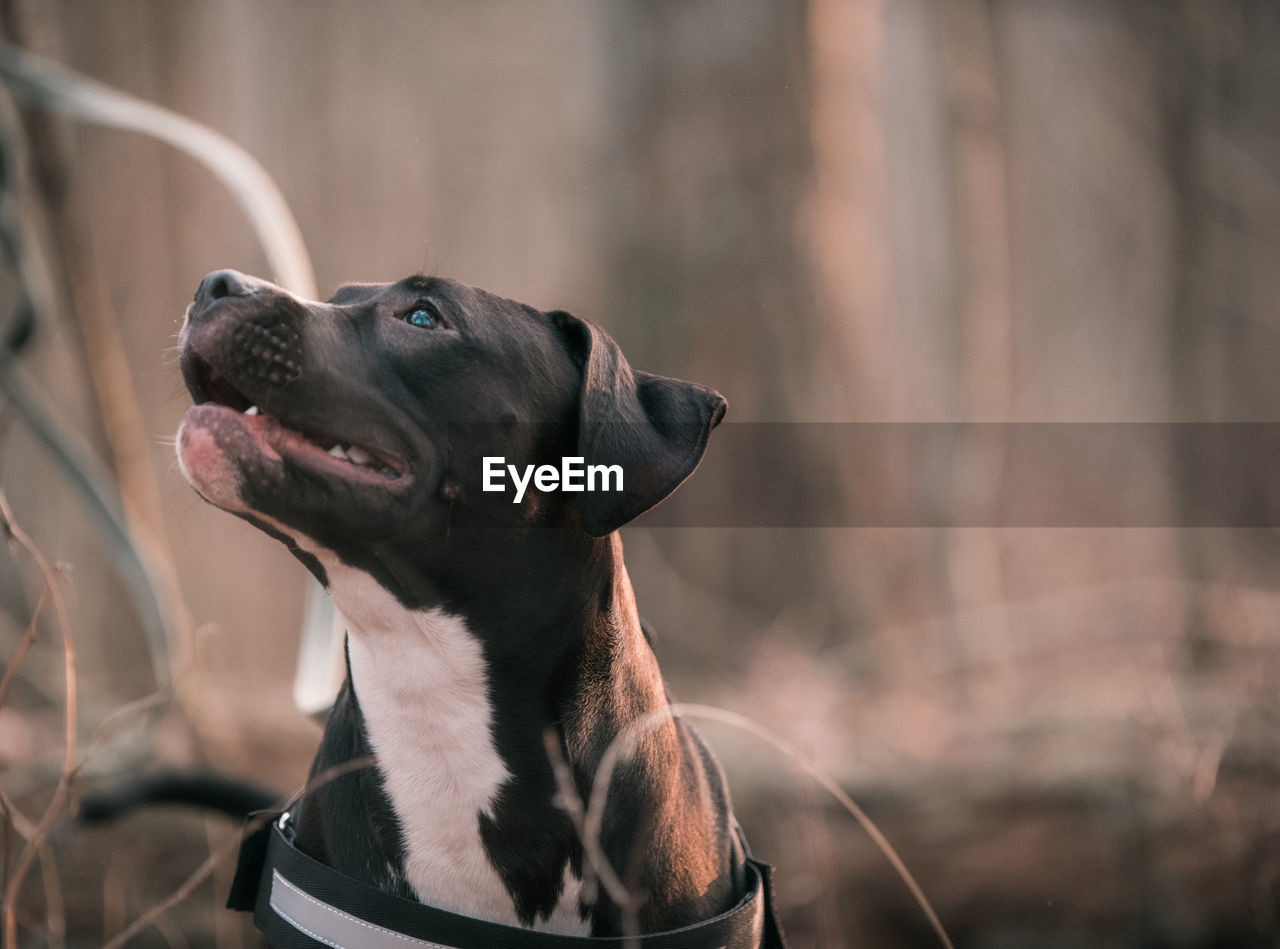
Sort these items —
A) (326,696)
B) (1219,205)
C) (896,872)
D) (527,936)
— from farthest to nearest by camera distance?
(1219,205) → (896,872) → (326,696) → (527,936)

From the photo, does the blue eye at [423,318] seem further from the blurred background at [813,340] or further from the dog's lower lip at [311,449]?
the blurred background at [813,340]

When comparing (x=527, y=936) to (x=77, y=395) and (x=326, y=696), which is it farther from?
(x=77, y=395)

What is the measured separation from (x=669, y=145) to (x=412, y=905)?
4338mm

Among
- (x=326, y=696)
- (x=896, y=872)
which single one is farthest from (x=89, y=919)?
(x=896, y=872)

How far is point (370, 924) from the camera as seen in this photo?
5.26 ft

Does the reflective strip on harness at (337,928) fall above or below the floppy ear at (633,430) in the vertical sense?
below

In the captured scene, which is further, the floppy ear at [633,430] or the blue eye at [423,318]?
the blue eye at [423,318]

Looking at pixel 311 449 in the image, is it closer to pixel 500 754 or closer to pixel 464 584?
pixel 464 584

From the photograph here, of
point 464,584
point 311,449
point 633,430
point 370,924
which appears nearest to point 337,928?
point 370,924

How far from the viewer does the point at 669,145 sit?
211 inches

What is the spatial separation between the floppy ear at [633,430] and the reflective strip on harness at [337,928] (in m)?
0.62

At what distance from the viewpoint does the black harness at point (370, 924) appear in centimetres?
160

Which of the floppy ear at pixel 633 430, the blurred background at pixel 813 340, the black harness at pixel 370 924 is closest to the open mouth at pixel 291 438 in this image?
the floppy ear at pixel 633 430

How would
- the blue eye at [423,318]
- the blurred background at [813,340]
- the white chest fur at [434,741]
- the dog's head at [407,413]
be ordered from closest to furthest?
1. the dog's head at [407,413]
2. the white chest fur at [434,741]
3. the blue eye at [423,318]
4. the blurred background at [813,340]
